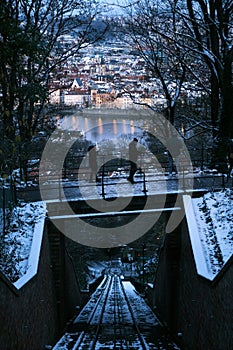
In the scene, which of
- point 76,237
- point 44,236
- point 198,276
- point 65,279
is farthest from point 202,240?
point 76,237

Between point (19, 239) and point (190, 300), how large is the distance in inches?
159

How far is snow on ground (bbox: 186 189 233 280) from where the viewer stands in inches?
407

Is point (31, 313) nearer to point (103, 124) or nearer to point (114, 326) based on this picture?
point (114, 326)

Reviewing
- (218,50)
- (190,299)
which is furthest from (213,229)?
(218,50)

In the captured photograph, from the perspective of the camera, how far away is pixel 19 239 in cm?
1154

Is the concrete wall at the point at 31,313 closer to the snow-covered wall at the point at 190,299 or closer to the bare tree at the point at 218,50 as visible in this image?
the snow-covered wall at the point at 190,299

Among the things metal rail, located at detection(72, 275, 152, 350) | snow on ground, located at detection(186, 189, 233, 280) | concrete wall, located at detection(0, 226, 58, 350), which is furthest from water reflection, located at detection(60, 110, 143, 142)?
concrete wall, located at detection(0, 226, 58, 350)

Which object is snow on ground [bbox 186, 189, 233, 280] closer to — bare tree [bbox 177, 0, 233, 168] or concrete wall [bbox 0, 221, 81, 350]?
concrete wall [bbox 0, 221, 81, 350]

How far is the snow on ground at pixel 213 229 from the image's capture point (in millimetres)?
10328

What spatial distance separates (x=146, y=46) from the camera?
2070 cm

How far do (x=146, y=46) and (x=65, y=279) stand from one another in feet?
34.2

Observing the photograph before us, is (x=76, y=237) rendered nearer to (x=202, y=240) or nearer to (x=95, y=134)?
(x=95, y=134)

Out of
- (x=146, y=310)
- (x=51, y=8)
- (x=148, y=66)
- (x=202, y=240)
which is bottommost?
(x=146, y=310)

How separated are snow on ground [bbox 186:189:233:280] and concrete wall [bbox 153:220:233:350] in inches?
14.8
